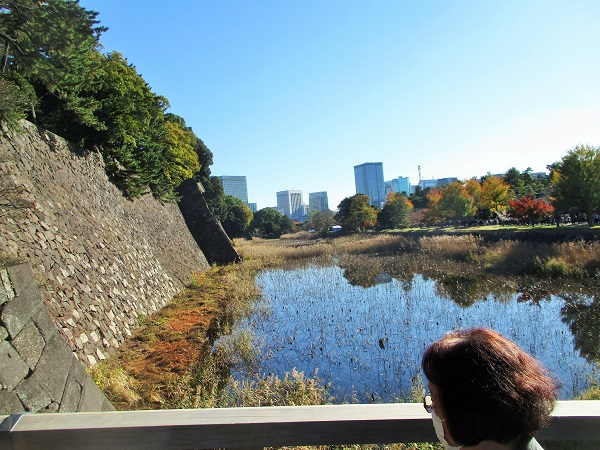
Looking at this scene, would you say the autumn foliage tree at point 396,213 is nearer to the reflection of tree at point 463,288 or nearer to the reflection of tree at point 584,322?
the reflection of tree at point 463,288

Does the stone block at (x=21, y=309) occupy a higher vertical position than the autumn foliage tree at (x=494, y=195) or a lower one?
lower

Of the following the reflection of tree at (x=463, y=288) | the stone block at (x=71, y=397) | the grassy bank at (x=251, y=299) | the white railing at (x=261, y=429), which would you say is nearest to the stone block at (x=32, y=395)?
the stone block at (x=71, y=397)

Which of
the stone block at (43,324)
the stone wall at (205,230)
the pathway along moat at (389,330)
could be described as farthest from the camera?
the stone wall at (205,230)

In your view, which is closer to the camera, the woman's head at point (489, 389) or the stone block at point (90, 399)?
the woman's head at point (489, 389)

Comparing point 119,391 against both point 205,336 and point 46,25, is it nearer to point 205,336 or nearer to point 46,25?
point 205,336

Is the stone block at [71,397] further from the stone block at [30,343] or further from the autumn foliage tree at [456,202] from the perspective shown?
the autumn foliage tree at [456,202]

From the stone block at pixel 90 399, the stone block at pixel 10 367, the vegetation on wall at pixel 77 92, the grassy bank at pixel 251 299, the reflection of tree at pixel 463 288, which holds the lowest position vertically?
the reflection of tree at pixel 463 288

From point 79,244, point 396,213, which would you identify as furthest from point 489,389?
point 396,213

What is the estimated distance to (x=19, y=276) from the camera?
329 centimetres

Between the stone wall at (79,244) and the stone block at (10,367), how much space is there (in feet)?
6.18

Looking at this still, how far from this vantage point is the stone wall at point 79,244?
659 centimetres

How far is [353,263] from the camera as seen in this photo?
907 inches

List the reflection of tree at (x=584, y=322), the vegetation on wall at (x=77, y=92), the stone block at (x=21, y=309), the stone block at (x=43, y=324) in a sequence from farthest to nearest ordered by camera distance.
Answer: the reflection of tree at (x=584, y=322), the vegetation on wall at (x=77, y=92), the stone block at (x=43, y=324), the stone block at (x=21, y=309)

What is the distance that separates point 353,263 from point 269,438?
21872mm
